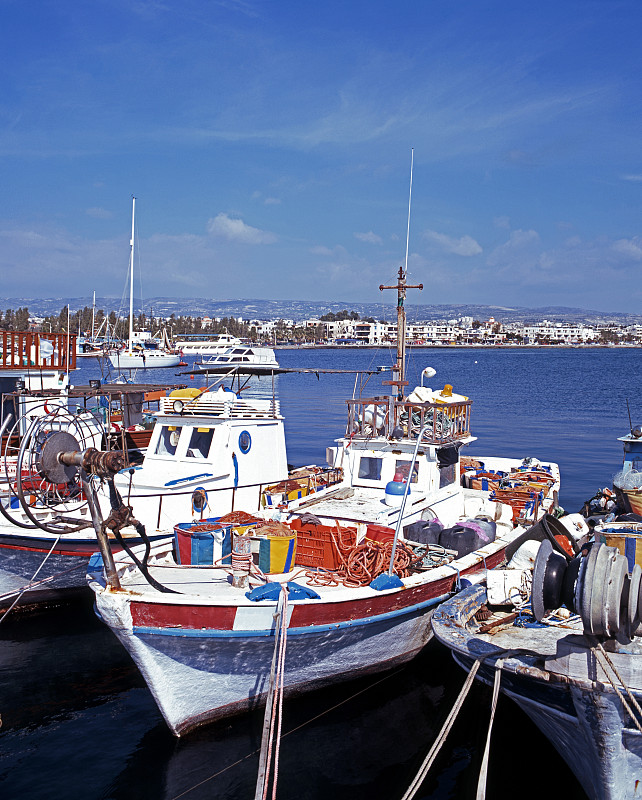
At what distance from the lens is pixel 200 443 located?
1692cm

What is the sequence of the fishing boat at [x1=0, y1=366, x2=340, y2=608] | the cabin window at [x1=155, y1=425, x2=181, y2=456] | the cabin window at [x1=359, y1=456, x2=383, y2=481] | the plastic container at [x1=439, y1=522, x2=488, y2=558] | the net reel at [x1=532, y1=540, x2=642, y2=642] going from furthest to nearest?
1. the cabin window at [x1=155, y1=425, x2=181, y2=456]
2. the cabin window at [x1=359, y1=456, x2=383, y2=481]
3. the fishing boat at [x1=0, y1=366, x2=340, y2=608]
4. the plastic container at [x1=439, y1=522, x2=488, y2=558]
5. the net reel at [x1=532, y1=540, x2=642, y2=642]

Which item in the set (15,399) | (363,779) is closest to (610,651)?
(363,779)

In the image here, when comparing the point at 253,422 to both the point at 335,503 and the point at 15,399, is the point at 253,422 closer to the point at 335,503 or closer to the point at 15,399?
the point at 335,503

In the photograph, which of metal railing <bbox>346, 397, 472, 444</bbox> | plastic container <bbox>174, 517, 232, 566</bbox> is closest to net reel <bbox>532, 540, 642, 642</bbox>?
plastic container <bbox>174, 517, 232, 566</bbox>

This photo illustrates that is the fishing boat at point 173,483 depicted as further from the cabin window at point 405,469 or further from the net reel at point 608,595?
the net reel at point 608,595

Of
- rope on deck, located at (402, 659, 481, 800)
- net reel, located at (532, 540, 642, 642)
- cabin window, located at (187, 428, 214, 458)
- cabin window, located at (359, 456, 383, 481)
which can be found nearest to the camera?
net reel, located at (532, 540, 642, 642)

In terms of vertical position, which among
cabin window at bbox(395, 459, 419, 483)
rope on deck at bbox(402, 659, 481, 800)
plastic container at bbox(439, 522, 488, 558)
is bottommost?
rope on deck at bbox(402, 659, 481, 800)

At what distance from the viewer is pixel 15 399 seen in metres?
20.5

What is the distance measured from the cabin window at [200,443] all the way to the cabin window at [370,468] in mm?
3625

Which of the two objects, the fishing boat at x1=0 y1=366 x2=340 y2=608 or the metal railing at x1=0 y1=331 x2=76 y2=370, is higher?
the metal railing at x1=0 y1=331 x2=76 y2=370

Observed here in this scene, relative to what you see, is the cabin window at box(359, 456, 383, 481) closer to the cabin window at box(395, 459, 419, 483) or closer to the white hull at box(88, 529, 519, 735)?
the cabin window at box(395, 459, 419, 483)

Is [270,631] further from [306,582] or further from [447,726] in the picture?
[447,726]

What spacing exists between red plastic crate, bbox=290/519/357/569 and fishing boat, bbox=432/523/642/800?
283 cm

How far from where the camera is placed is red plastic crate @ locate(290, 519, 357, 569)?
1207cm
